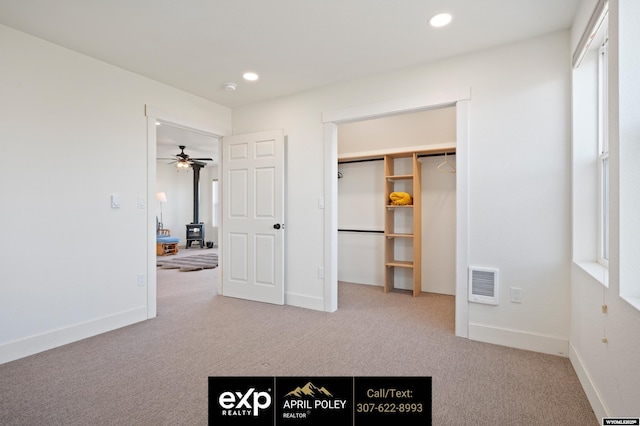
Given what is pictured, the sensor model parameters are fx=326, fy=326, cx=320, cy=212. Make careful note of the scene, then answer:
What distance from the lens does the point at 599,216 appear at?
227cm

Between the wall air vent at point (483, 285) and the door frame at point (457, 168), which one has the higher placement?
the door frame at point (457, 168)

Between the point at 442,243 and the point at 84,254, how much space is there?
13.0 feet

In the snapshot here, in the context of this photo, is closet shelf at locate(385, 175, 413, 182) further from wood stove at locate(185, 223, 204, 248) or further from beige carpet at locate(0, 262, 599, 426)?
wood stove at locate(185, 223, 204, 248)

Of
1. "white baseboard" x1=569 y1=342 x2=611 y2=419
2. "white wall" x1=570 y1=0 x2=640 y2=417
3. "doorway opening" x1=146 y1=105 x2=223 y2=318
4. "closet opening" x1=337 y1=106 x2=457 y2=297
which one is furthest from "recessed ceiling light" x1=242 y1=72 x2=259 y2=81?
"white baseboard" x1=569 y1=342 x2=611 y2=419

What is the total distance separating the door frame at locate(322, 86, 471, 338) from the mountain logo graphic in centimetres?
185

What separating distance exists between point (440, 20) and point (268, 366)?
2740 mm

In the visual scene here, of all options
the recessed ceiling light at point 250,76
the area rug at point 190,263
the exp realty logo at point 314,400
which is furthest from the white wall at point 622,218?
the area rug at point 190,263

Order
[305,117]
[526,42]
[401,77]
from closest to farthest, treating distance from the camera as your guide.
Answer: [526,42] → [401,77] → [305,117]

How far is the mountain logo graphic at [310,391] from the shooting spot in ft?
4.60

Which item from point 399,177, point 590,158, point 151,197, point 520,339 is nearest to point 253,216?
point 151,197

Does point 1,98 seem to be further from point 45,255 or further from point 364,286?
point 364,286

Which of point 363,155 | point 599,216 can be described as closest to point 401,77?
point 363,155

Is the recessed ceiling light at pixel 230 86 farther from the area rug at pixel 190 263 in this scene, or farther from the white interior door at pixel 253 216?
the area rug at pixel 190 263

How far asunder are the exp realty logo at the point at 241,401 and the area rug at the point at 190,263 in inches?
193
